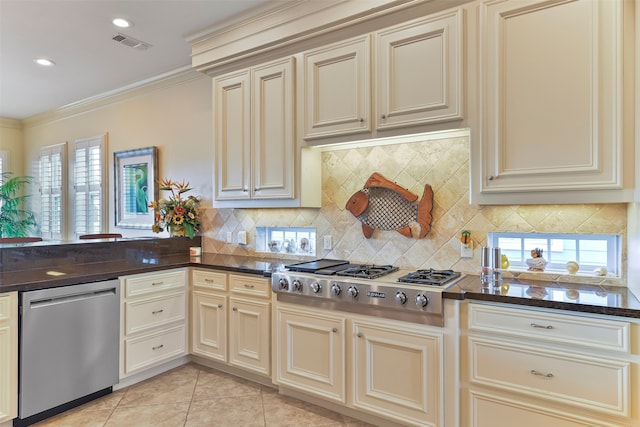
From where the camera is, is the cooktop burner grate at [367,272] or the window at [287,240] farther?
the window at [287,240]

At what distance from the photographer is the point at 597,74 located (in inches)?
72.4

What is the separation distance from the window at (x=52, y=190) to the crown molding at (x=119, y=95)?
1.61ft

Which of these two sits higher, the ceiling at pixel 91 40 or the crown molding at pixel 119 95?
the ceiling at pixel 91 40

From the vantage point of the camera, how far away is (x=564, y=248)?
222cm

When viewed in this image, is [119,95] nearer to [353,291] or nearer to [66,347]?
[66,347]

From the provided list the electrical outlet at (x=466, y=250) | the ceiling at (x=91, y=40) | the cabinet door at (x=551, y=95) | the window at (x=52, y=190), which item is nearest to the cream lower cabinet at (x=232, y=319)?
the electrical outlet at (x=466, y=250)

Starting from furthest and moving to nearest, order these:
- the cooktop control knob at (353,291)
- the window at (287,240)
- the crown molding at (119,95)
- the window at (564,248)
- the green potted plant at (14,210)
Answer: the green potted plant at (14,210), the crown molding at (119,95), the window at (287,240), the cooktop control knob at (353,291), the window at (564,248)

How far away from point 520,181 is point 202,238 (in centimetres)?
303

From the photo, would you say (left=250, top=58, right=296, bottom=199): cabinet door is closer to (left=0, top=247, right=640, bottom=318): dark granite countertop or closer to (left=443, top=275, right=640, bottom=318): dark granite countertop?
(left=0, top=247, right=640, bottom=318): dark granite countertop

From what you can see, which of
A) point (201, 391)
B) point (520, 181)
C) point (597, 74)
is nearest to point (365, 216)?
point (520, 181)

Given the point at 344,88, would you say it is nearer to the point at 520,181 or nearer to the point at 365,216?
the point at 365,216

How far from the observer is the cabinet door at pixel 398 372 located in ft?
6.62

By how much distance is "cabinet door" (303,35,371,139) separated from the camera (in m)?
2.47

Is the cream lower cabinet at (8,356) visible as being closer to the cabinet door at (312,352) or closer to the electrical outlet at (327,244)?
the cabinet door at (312,352)
